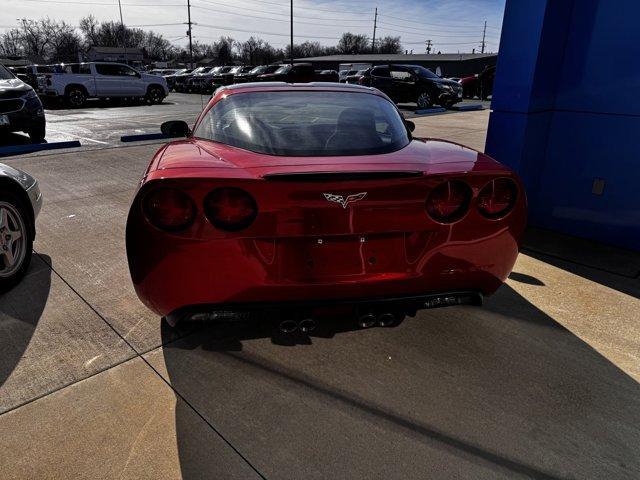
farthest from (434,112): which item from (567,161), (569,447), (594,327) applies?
(569,447)

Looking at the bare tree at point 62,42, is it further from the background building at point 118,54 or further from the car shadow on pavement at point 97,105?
the car shadow on pavement at point 97,105

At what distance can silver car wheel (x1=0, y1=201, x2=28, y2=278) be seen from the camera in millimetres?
3152

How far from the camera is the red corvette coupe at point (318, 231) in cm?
A: 196

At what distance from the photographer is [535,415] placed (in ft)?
7.01

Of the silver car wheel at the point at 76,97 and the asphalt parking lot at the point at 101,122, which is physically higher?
the silver car wheel at the point at 76,97

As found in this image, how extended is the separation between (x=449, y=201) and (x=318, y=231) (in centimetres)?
66

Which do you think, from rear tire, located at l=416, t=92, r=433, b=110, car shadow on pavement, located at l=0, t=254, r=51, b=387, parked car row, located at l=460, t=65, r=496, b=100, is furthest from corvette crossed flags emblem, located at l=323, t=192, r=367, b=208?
parked car row, located at l=460, t=65, r=496, b=100

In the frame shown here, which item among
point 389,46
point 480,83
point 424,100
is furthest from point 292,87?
point 389,46

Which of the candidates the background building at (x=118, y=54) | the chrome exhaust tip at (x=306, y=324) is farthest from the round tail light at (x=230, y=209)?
the background building at (x=118, y=54)

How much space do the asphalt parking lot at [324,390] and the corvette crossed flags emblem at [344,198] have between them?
0.93 m

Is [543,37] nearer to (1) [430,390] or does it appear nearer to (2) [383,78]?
(1) [430,390]

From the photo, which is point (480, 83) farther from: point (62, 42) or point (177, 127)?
point (62, 42)

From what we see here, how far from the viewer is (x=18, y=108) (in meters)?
8.90

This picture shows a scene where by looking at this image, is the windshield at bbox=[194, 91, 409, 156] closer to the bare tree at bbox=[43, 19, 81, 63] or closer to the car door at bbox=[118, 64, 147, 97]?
the car door at bbox=[118, 64, 147, 97]
